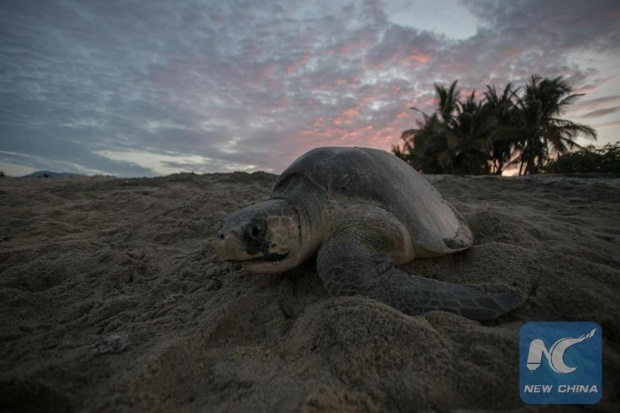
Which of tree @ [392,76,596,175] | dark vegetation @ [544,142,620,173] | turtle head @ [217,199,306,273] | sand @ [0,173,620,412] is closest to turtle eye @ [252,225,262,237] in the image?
turtle head @ [217,199,306,273]

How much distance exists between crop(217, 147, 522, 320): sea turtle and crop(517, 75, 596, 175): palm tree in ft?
71.6

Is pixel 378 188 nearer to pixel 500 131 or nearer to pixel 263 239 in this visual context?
pixel 263 239

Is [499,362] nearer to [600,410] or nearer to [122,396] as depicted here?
[600,410]

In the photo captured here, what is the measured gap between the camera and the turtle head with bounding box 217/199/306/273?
1.52 meters

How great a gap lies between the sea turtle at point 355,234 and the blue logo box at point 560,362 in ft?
0.57

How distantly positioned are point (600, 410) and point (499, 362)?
0.26 metres

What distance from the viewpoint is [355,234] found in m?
1.67

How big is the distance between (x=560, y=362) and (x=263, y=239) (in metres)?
1.40

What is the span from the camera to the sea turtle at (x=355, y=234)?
1.31m

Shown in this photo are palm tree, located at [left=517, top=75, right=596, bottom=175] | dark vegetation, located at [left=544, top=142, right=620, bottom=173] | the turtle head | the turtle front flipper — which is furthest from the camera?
palm tree, located at [left=517, top=75, right=596, bottom=175]

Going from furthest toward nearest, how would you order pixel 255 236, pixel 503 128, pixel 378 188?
pixel 503 128, pixel 378 188, pixel 255 236

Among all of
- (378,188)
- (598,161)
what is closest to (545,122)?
(598,161)

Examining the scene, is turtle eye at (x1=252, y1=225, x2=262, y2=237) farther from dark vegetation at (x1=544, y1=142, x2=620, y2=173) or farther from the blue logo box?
dark vegetation at (x1=544, y1=142, x2=620, y2=173)

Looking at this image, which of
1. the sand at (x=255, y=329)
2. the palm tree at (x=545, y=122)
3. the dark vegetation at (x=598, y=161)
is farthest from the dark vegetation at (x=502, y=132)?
the sand at (x=255, y=329)
